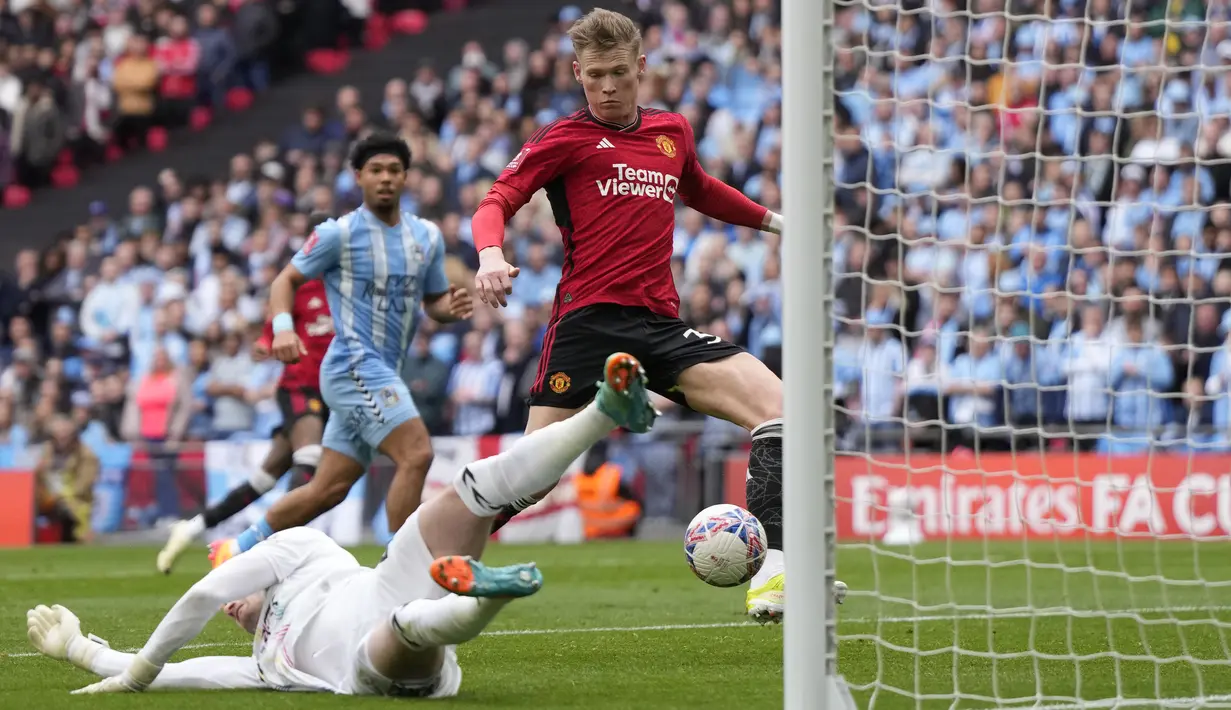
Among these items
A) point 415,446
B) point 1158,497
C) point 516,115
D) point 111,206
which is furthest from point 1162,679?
point 111,206

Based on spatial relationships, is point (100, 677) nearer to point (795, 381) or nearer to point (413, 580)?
point (413, 580)

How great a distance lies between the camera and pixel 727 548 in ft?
20.3

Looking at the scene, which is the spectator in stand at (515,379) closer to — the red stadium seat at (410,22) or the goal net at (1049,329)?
the goal net at (1049,329)

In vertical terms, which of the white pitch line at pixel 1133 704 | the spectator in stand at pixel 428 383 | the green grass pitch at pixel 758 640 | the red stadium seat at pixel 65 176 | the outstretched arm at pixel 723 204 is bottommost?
the green grass pitch at pixel 758 640

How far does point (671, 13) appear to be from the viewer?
2003 cm

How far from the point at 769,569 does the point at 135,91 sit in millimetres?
17686

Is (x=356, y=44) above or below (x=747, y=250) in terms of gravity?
above

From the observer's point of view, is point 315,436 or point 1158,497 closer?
point 315,436

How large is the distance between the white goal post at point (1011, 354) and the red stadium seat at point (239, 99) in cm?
935

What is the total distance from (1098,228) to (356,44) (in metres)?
11.9

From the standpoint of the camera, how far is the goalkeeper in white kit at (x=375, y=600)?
468cm

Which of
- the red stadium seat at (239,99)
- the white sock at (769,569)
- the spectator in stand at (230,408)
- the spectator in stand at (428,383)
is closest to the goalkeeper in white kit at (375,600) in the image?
the white sock at (769,569)

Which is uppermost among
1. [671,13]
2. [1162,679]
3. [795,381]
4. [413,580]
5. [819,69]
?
[671,13]

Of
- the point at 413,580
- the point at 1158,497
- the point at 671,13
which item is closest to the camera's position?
the point at 413,580
